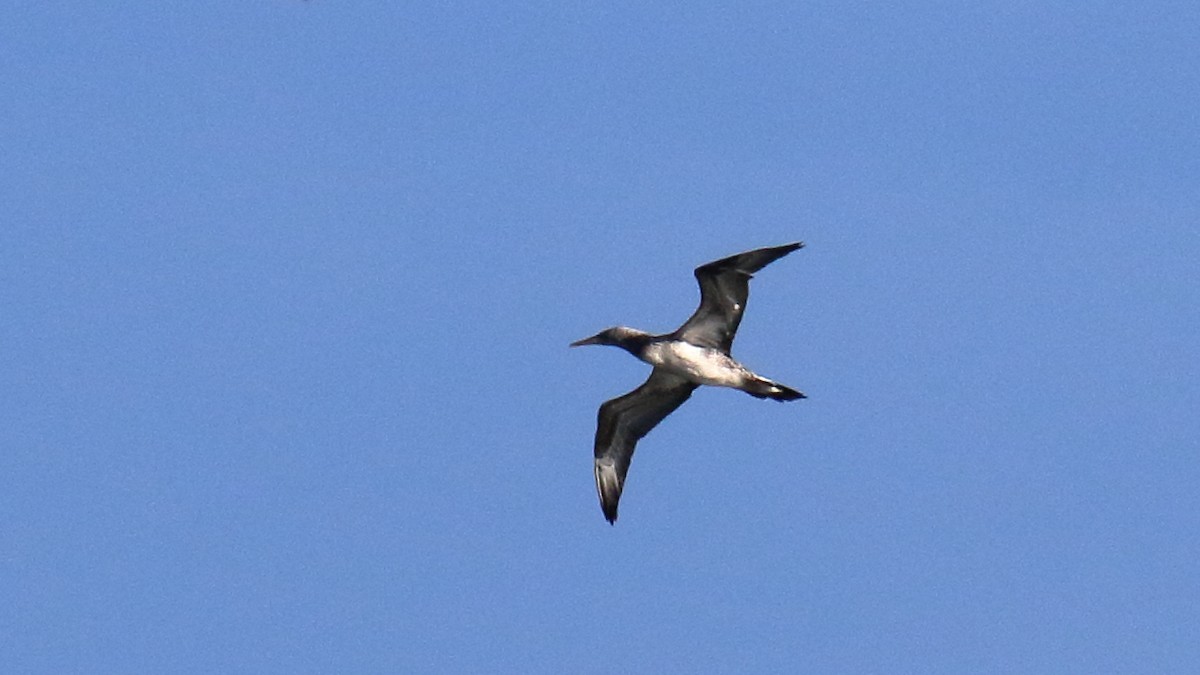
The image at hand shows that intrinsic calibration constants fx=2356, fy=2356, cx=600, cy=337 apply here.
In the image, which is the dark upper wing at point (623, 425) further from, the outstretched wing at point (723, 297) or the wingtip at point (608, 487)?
the outstretched wing at point (723, 297)

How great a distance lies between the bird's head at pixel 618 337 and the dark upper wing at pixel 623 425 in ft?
3.64

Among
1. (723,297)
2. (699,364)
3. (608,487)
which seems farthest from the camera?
(608,487)

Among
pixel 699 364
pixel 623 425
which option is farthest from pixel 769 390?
pixel 623 425

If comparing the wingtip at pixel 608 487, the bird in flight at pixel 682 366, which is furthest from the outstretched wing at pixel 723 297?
the wingtip at pixel 608 487

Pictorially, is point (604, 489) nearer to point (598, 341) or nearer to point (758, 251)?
point (598, 341)

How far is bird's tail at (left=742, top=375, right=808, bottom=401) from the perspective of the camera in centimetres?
4238

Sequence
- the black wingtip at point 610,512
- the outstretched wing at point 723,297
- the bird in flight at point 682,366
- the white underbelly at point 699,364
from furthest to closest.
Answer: the black wingtip at point 610,512, the white underbelly at point 699,364, the bird in flight at point 682,366, the outstretched wing at point 723,297

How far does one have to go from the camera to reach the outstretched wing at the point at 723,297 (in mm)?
41406

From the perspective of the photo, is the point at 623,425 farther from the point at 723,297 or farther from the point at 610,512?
the point at 723,297

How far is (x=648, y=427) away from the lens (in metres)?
46.4

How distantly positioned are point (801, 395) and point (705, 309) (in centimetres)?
236

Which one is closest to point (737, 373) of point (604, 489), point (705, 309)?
point (705, 309)

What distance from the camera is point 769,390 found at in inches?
1678

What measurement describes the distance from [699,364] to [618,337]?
7.55 feet
